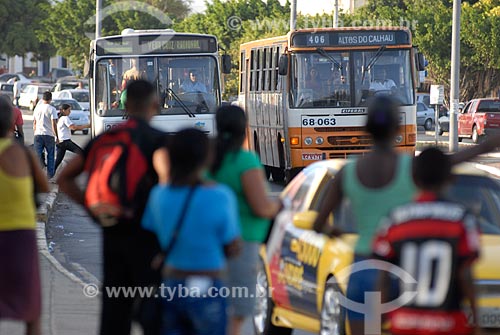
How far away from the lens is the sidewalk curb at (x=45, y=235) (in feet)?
40.9

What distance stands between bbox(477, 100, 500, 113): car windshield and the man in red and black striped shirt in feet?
134

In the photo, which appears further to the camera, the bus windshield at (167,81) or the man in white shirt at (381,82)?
the man in white shirt at (381,82)

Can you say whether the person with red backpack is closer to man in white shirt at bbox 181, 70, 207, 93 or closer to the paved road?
the paved road

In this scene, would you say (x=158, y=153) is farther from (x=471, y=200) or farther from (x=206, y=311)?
(x=471, y=200)

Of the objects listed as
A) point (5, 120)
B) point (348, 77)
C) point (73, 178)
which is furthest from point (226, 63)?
point (73, 178)

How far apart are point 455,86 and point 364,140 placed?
13.4m

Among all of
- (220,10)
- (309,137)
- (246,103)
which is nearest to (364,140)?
(309,137)

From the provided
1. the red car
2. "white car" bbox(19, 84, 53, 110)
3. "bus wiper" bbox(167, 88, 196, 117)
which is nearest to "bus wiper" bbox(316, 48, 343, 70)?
"bus wiper" bbox(167, 88, 196, 117)

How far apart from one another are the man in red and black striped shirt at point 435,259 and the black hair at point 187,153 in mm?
939

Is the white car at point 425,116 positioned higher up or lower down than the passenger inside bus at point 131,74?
lower down

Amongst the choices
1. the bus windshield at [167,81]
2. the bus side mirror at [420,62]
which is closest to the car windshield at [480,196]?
the bus windshield at [167,81]

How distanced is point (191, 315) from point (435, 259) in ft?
3.77

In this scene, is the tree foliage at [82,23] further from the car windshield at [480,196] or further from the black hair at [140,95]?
the black hair at [140,95]

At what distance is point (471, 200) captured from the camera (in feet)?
30.7
